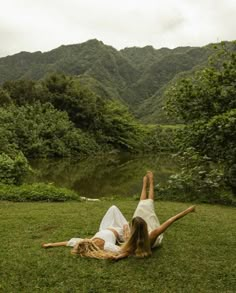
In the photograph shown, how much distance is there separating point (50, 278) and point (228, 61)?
24.2 feet

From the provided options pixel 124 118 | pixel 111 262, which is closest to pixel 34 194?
pixel 111 262

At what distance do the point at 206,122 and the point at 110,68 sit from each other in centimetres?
9235

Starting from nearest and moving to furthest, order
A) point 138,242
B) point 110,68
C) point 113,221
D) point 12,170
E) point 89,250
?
point 138,242
point 89,250
point 113,221
point 12,170
point 110,68

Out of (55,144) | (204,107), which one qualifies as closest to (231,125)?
(204,107)

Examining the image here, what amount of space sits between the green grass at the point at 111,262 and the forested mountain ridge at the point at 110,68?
73.0 meters

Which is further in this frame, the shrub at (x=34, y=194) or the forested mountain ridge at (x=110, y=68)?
the forested mountain ridge at (x=110, y=68)

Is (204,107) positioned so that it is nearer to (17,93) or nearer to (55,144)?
(55,144)

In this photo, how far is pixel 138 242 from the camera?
4664mm

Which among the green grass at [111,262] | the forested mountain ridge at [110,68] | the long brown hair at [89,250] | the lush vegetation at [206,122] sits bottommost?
the green grass at [111,262]

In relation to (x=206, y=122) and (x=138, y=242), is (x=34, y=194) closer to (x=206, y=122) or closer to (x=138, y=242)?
(x=206, y=122)

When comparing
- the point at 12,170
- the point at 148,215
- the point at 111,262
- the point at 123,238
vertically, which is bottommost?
the point at 111,262

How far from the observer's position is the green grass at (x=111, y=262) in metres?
4.04

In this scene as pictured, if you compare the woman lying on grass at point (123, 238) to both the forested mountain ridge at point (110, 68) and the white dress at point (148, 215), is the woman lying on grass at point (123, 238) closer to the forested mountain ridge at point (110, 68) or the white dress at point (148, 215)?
the white dress at point (148, 215)

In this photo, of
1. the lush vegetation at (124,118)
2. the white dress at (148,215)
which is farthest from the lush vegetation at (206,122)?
the white dress at (148,215)
